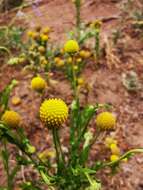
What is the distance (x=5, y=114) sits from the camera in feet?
7.61

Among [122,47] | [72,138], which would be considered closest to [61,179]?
[72,138]

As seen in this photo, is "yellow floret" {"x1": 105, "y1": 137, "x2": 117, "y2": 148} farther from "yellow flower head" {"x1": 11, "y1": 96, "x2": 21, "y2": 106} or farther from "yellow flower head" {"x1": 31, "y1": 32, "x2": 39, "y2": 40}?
"yellow flower head" {"x1": 31, "y1": 32, "x2": 39, "y2": 40}

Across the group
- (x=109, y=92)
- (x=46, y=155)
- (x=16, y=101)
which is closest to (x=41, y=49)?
(x=16, y=101)

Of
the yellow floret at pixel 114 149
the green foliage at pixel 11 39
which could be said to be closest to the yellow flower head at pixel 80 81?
the yellow floret at pixel 114 149

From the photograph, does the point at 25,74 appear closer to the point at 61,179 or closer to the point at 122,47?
the point at 122,47

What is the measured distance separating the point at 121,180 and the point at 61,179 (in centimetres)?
69

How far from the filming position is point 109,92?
3.51 metres

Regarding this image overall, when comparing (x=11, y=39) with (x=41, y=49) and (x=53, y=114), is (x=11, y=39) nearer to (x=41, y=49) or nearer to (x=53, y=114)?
(x=41, y=49)

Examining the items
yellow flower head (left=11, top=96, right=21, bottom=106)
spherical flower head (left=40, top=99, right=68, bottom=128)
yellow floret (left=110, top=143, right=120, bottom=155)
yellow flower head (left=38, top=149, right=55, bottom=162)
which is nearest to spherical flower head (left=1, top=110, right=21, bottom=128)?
→ spherical flower head (left=40, top=99, right=68, bottom=128)

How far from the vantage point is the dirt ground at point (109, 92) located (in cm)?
301

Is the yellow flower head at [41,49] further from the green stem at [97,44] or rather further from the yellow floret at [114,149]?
the yellow floret at [114,149]

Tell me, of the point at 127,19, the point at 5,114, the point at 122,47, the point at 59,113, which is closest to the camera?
the point at 59,113

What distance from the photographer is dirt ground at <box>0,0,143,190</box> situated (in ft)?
9.88

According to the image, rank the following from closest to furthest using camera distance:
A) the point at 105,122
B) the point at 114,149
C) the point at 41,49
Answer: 1. the point at 105,122
2. the point at 114,149
3. the point at 41,49
